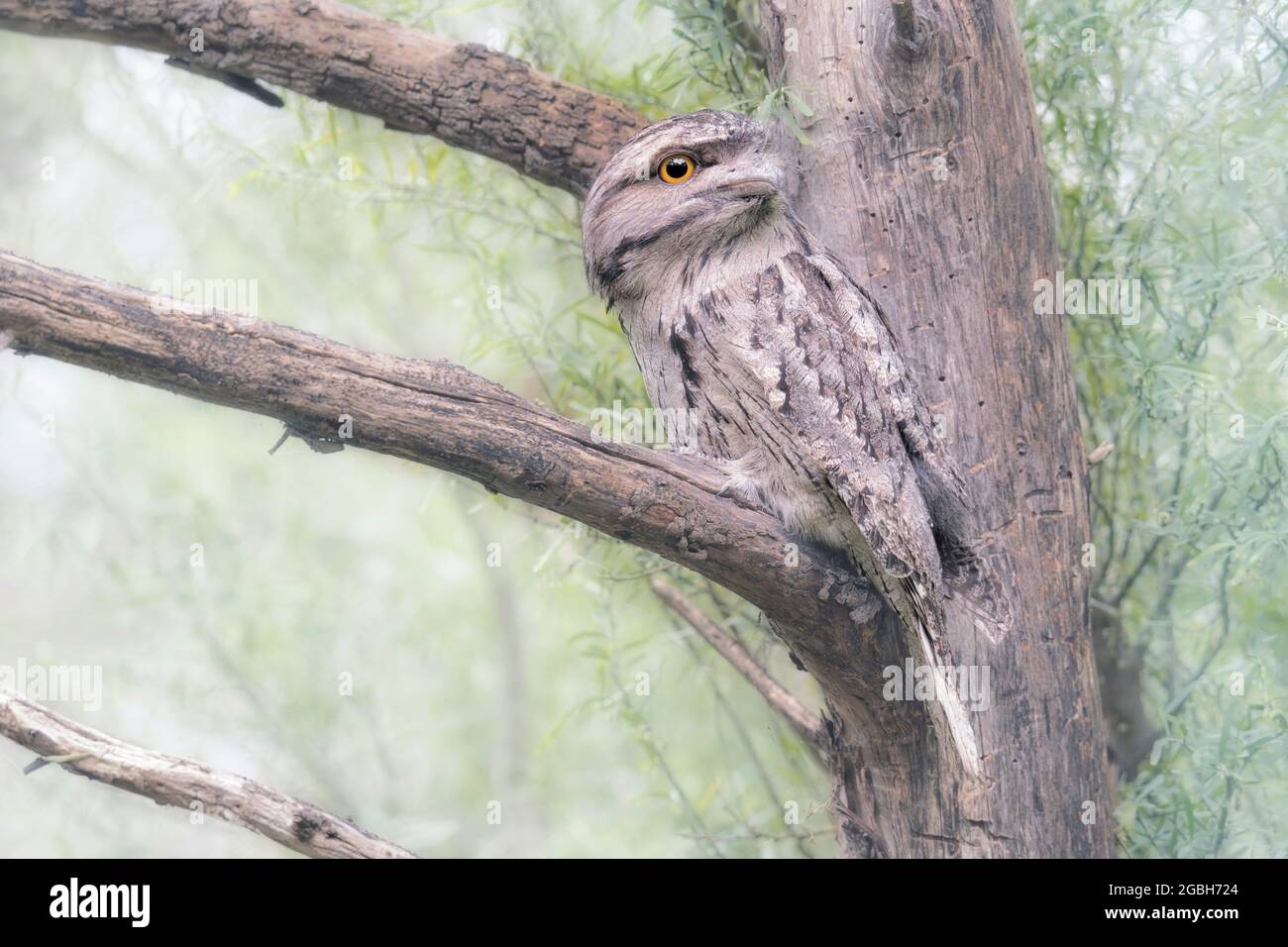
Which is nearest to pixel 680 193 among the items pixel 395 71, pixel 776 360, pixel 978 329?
pixel 776 360

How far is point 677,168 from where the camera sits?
1669 mm

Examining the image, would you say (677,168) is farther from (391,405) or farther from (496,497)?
(496,497)

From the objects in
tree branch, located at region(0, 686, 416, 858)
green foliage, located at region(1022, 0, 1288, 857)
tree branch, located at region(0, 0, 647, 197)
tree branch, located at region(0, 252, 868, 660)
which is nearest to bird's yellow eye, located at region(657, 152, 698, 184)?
tree branch, located at region(0, 0, 647, 197)

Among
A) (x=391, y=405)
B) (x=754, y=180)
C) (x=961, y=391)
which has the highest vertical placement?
(x=754, y=180)

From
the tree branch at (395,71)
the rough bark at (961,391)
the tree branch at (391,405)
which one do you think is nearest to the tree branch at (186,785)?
the tree branch at (391,405)

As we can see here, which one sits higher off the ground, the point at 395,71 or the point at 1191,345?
the point at 395,71

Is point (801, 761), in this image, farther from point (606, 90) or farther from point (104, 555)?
point (104, 555)

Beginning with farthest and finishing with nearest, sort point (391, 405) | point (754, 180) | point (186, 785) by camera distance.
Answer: point (754, 180) → point (186, 785) → point (391, 405)

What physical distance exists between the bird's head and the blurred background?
7.8 inches

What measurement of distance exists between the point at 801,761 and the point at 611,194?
1377mm

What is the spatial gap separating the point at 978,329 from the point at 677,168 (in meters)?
0.56

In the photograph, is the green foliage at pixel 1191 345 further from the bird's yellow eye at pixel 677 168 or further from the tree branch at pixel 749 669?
the bird's yellow eye at pixel 677 168

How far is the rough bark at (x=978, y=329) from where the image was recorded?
68.8 inches

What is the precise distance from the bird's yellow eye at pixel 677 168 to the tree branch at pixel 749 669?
0.86 metres
